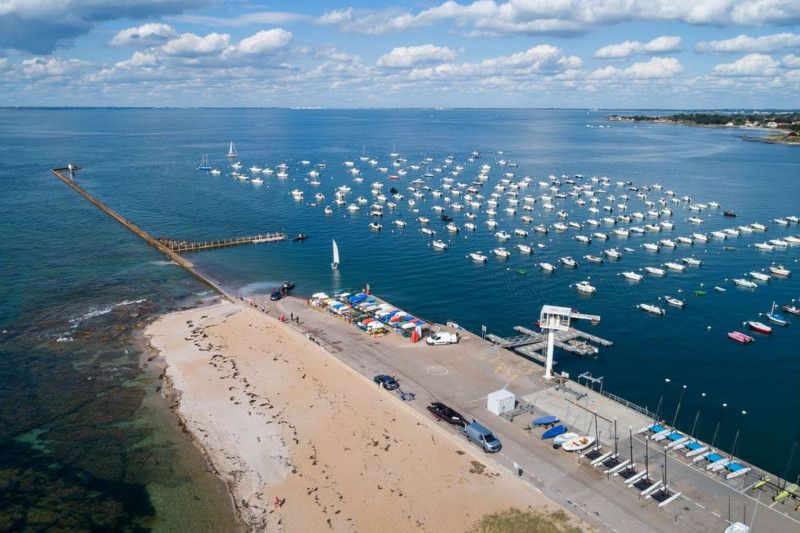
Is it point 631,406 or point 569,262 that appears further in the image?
point 569,262

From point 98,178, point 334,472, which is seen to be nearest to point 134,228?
point 98,178

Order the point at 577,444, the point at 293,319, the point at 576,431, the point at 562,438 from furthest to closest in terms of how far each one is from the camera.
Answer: the point at 293,319 → the point at 576,431 → the point at 562,438 → the point at 577,444

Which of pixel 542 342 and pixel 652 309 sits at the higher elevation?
pixel 652 309

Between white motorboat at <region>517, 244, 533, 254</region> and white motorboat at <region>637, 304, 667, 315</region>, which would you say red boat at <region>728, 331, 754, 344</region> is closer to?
white motorboat at <region>637, 304, 667, 315</region>

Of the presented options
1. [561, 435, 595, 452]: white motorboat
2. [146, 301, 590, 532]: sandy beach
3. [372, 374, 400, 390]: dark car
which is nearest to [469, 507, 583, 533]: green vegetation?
[146, 301, 590, 532]: sandy beach

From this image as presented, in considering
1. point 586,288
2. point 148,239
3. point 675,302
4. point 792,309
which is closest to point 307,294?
point 586,288

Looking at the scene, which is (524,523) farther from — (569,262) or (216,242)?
(216,242)
